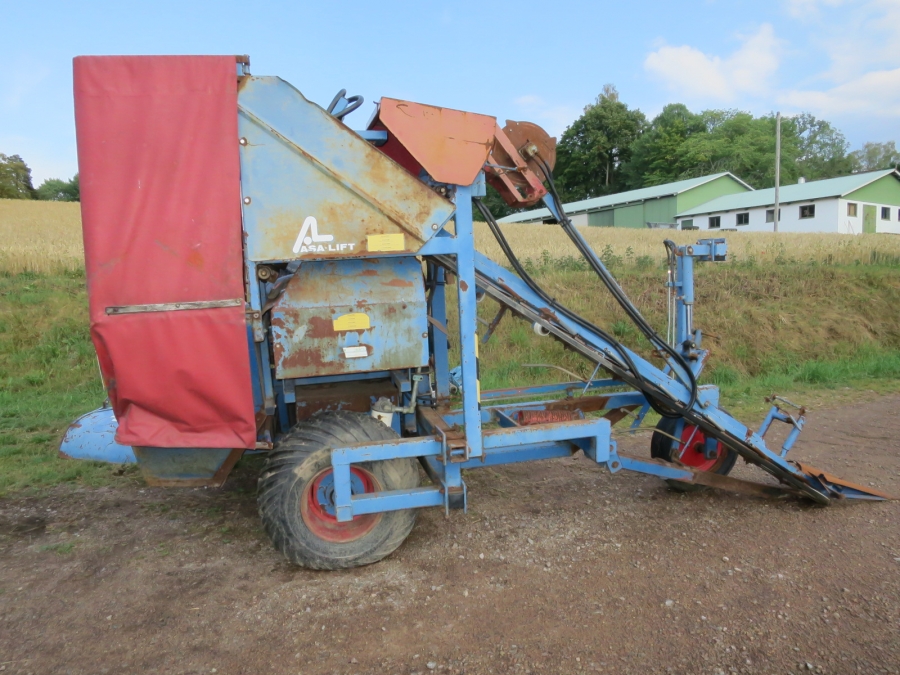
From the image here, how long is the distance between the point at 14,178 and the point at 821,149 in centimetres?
7926

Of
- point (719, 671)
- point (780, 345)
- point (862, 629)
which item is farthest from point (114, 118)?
point (780, 345)

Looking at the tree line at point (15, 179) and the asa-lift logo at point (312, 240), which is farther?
the tree line at point (15, 179)

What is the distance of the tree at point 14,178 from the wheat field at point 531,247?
77.5 ft

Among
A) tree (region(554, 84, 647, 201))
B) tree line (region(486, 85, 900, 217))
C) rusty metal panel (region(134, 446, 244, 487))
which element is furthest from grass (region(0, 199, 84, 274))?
tree (region(554, 84, 647, 201))

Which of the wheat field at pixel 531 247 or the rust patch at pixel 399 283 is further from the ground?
the wheat field at pixel 531 247

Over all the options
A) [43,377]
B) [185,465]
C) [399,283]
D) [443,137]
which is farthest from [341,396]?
[43,377]

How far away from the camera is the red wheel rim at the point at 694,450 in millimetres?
4918

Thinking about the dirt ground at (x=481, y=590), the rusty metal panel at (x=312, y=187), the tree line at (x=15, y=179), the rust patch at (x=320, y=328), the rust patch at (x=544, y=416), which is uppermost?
the tree line at (x=15, y=179)

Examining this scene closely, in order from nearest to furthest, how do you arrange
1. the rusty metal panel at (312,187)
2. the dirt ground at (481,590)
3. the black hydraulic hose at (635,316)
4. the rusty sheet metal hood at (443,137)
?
the dirt ground at (481,590), the rusty metal panel at (312,187), the rusty sheet metal hood at (443,137), the black hydraulic hose at (635,316)

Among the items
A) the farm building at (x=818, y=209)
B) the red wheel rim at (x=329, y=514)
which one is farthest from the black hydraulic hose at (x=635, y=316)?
the farm building at (x=818, y=209)

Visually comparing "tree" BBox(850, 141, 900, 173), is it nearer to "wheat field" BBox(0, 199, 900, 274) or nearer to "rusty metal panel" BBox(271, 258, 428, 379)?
"wheat field" BBox(0, 199, 900, 274)

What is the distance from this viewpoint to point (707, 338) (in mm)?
10539

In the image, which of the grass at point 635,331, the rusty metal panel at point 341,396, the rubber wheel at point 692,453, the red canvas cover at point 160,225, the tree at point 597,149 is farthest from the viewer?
the tree at point 597,149

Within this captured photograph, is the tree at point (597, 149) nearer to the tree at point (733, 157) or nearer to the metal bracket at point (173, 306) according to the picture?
the tree at point (733, 157)
